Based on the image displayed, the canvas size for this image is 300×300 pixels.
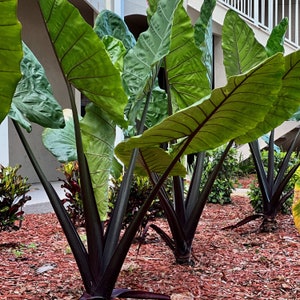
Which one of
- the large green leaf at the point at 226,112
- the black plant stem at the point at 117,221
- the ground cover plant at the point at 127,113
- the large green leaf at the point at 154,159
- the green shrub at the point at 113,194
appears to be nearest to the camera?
the large green leaf at the point at 226,112

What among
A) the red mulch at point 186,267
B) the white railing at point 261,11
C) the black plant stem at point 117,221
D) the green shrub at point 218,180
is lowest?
the green shrub at point 218,180

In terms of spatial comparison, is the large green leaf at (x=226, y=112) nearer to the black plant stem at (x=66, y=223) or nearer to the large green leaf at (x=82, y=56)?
the large green leaf at (x=82, y=56)

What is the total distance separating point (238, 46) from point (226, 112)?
1662 millimetres

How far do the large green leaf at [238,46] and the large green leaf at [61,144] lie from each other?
4.32 ft

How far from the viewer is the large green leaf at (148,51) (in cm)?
244

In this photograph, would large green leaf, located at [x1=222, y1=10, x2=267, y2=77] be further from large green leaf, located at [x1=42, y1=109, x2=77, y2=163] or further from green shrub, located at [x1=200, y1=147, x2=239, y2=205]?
green shrub, located at [x1=200, y1=147, x2=239, y2=205]

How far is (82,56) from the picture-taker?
6.76 feet

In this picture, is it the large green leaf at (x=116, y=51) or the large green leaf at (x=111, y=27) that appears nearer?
the large green leaf at (x=116, y=51)

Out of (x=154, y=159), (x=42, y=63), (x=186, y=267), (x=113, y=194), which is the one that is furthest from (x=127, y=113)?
(x=42, y=63)

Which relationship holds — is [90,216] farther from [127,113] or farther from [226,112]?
[226,112]

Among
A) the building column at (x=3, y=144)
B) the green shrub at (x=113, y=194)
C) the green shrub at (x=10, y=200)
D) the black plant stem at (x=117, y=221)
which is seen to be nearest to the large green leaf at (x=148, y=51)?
the black plant stem at (x=117, y=221)

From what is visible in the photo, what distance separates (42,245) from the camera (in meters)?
3.92

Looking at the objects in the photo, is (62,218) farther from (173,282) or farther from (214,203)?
(214,203)

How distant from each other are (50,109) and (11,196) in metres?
2.25
